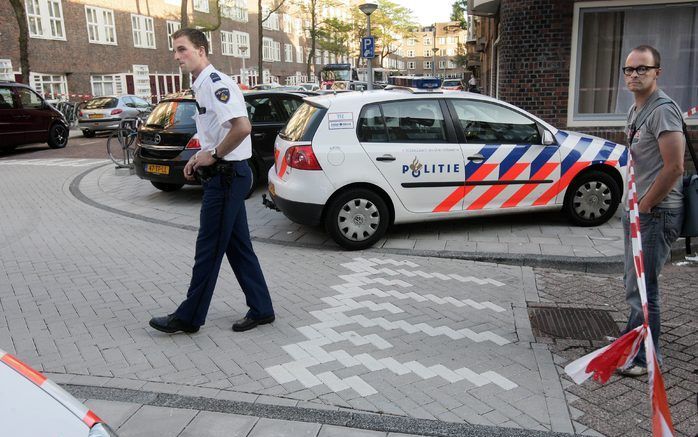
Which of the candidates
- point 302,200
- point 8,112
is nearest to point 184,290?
point 302,200

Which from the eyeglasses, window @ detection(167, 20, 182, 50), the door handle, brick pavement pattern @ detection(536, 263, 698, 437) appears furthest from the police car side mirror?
window @ detection(167, 20, 182, 50)

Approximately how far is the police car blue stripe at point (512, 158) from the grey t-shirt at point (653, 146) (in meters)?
2.98

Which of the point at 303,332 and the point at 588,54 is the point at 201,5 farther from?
the point at 303,332

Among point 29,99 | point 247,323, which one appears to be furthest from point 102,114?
point 247,323

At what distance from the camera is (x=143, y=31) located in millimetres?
35219

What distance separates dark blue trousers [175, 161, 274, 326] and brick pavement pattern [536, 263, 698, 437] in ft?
7.11

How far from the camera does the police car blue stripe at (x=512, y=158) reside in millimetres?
6461

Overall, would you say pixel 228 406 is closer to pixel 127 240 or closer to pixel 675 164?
pixel 675 164

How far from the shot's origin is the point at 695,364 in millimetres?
3648

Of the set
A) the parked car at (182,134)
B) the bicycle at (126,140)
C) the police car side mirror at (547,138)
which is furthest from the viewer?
the bicycle at (126,140)

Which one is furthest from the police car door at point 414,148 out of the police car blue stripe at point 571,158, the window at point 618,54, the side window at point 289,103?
the window at point 618,54

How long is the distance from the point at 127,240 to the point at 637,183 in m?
5.52

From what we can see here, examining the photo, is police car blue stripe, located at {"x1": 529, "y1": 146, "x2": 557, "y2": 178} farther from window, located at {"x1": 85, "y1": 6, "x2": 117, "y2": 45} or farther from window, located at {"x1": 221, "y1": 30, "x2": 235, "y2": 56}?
window, located at {"x1": 221, "y1": 30, "x2": 235, "y2": 56}

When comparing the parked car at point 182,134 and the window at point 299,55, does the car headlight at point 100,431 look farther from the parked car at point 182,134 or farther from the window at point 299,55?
the window at point 299,55
